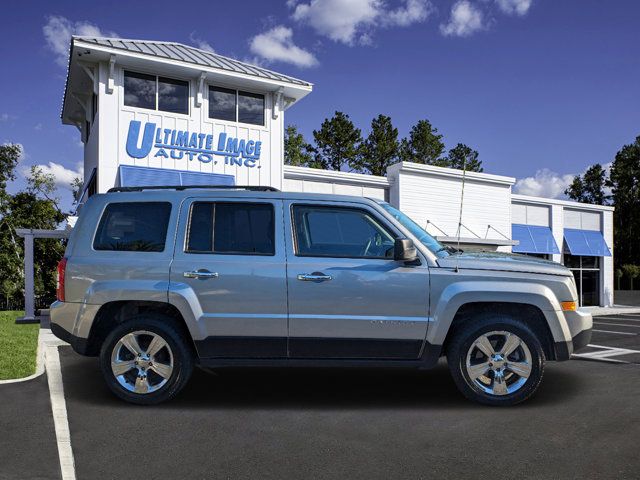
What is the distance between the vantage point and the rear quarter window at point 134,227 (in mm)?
5547

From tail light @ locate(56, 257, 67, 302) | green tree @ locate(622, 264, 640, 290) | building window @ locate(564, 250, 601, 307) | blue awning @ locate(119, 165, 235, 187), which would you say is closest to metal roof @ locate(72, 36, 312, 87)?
blue awning @ locate(119, 165, 235, 187)

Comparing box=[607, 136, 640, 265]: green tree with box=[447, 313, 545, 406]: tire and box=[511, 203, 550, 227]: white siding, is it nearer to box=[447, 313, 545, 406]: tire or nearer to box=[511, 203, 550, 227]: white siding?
box=[511, 203, 550, 227]: white siding

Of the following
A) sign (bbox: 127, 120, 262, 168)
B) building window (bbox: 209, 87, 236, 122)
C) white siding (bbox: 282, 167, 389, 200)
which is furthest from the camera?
white siding (bbox: 282, 167, 389, 200)

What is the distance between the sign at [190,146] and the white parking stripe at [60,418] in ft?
31.9

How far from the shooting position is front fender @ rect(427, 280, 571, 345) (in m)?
5.27

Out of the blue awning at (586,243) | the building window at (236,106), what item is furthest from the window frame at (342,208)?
the blue awning at (586,243)

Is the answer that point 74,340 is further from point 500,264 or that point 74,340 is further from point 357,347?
point 500,264

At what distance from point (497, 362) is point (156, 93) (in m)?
14.7

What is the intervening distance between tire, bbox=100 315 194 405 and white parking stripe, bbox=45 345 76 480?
Answer: 533 millimetres

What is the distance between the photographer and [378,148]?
48500 millimetres

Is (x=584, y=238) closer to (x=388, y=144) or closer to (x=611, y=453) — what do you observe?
(x=388, y=144)

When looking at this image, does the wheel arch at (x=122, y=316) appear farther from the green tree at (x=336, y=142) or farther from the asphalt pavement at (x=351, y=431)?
the green tree at (x=336, y=142)

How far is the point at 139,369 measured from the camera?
5.37m

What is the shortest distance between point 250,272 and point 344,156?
1693 inches
